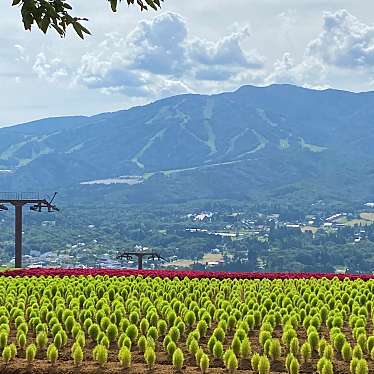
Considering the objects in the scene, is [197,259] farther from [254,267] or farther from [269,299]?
[269,299]

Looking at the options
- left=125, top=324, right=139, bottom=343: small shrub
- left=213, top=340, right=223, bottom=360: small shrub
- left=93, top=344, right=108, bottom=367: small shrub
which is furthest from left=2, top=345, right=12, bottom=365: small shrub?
left=213, top=340, right=223, bottom=360: small shrub

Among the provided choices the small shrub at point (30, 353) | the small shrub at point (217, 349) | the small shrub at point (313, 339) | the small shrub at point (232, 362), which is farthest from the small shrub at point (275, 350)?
the small shrub at point (30, 353)

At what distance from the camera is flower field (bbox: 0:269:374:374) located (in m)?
11.4

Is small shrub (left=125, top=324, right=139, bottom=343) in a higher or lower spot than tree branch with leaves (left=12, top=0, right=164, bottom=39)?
lower

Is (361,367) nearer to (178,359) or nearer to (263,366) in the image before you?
(263,366)

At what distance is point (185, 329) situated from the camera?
14805 millimetres

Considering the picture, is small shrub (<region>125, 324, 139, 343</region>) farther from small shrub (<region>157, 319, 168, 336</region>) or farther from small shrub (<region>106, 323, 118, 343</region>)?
small shrub (<region>157, 319, 168, 336</region>)

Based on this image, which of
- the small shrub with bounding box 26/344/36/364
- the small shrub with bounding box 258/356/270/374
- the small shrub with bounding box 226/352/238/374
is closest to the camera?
the small shrub with bounding box 258/356/270/374

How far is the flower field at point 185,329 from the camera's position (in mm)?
11422

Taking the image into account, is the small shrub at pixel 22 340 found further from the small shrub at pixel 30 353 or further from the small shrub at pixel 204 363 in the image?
the small shrub at pixel 204 363

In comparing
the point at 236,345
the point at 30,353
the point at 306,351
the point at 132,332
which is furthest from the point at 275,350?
the point at 30,353

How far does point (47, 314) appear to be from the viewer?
1505 cm

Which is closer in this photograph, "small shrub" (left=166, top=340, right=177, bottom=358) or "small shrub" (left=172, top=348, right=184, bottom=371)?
"small shrub" (left=172, top=348, right=184, bottom=371)

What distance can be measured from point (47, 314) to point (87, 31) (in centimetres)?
959
